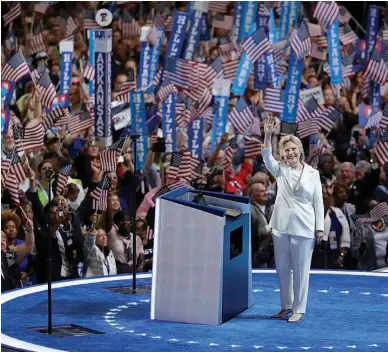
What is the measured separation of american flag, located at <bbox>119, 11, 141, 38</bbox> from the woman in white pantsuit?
357 inches

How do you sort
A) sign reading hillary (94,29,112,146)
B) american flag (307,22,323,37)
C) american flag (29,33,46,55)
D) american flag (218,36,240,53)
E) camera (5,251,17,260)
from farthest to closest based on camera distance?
1. american flag (218,36,240,53)
2. american flag (307,22,323,37)
3. american flag (29,33,46,55)
4. sign reading hillary (94,29,112,146)
5. camera (5,251,17,260)

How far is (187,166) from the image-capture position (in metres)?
16.2

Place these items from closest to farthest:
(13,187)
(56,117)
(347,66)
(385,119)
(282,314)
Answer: (282,314) < (13,187) < (56,117) < (385,119) < (347,66)

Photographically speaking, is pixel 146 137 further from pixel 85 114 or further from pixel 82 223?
pixel 82 223

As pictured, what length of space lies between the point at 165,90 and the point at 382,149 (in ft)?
9.67

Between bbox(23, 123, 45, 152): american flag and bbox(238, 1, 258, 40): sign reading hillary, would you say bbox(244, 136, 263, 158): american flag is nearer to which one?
bbox(23, 123, 45, 152): american flag

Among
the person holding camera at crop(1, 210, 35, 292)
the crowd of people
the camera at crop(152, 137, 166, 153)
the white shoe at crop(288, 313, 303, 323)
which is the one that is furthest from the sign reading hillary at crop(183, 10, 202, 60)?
the white shoe at crop(288, 313, 303, 323)

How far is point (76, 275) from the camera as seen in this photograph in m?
15.3

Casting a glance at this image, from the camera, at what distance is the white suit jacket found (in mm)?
12219

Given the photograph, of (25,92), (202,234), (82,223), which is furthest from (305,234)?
(25,92)

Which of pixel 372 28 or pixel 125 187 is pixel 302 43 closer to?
pixel 372 28

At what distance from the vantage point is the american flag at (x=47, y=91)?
1745 centimetres

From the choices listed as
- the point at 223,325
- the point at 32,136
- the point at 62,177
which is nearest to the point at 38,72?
the point at 32,136

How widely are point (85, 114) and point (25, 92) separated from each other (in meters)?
1.95
